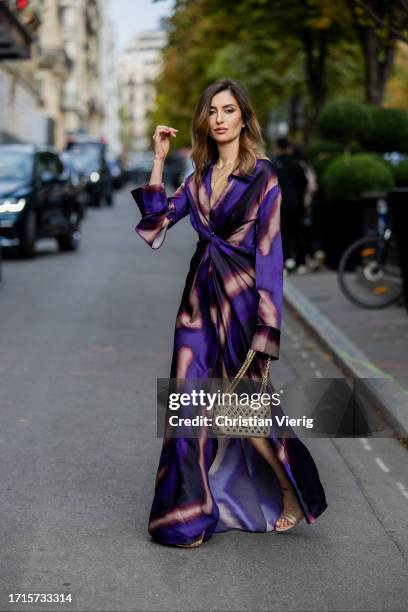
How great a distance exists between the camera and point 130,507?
5.88 meters

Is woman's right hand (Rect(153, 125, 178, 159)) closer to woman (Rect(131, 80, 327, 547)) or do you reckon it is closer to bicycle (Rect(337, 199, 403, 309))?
woman (Rect(131, 80, 327, 547))

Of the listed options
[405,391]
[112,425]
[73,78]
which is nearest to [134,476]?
[112,425]

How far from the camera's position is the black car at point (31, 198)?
20922 mm

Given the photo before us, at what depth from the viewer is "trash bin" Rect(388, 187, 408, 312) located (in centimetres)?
1188

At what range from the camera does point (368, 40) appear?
79.9 feet

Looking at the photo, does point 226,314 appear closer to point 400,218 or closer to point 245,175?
point 245,175

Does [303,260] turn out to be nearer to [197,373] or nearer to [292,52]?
[197,373]

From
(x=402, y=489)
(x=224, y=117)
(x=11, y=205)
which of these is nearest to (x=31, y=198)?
(x=11, y=205)

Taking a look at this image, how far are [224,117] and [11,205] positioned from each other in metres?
16.0

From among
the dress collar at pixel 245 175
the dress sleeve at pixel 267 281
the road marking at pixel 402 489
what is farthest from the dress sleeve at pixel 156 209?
the road marking at pixel 402 489

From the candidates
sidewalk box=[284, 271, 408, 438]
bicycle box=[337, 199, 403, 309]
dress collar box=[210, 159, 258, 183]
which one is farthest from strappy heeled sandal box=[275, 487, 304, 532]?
bicycle box=[337, 199, 403, 309]

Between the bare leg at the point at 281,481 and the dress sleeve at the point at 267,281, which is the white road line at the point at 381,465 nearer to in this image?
the bare leg at the point at 281,481

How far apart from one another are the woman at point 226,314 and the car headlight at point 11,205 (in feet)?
51.7

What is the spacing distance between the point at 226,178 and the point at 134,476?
189cm
